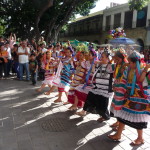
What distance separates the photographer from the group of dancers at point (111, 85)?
3100 mm

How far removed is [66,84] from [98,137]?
2184 millimetres

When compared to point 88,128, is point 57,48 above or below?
above

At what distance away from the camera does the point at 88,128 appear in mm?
3883

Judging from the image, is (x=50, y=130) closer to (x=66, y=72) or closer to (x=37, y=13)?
(x=66, y=72)

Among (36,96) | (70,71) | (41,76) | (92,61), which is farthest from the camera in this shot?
(41,76)

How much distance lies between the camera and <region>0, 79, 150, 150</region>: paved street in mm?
3205

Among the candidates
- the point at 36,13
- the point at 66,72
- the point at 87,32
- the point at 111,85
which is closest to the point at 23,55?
the point at 66,72

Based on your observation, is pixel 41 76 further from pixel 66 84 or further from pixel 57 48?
pixel 66 84

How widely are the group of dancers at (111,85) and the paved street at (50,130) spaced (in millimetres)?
213

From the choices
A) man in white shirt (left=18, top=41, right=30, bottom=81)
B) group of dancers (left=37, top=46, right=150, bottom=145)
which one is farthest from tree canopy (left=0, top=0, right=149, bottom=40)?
group of dancers (left=37, top=46, right=150, bottom=145)

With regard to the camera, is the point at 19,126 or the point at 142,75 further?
the point at 19,126

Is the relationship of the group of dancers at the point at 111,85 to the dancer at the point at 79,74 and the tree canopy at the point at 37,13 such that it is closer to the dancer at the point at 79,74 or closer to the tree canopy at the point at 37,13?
the dancer at the point at 79,74

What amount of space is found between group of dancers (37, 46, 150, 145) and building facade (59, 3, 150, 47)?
21468mm

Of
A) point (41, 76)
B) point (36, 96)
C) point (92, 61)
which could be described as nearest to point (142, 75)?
point (92, 61)
